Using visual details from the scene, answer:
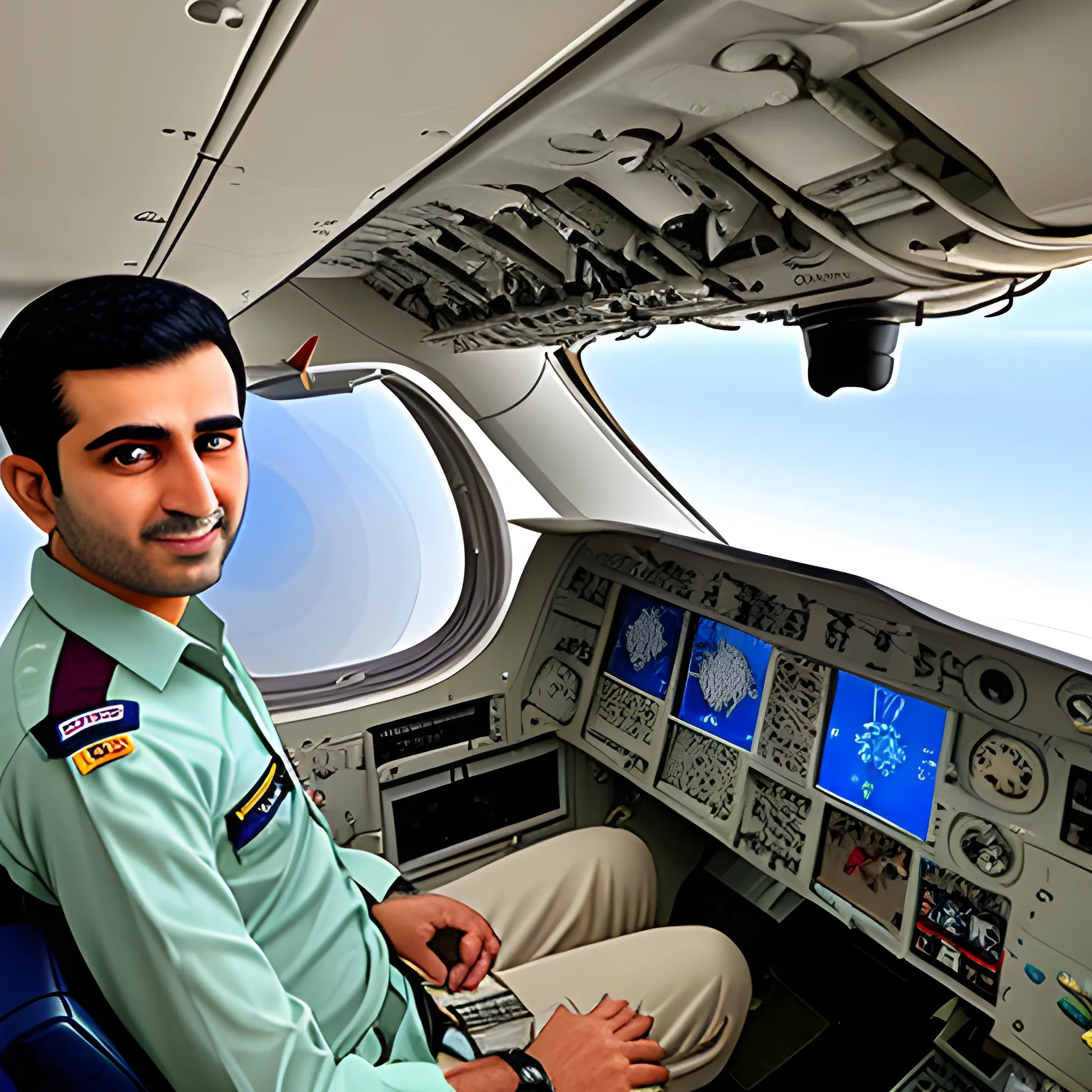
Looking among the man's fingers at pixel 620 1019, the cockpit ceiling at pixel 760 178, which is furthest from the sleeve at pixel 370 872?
the cockpit ceiling at pixel 760 178

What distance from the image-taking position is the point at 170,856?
827 millimetres

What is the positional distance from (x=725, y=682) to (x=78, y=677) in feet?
7.07

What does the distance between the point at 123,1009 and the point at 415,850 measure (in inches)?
87.2

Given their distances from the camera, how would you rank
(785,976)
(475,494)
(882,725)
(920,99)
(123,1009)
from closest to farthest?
(123,1009), (920,99), (882,725), (785,976), (475,494)

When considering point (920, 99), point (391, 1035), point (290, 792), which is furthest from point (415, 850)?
point (920, 99)

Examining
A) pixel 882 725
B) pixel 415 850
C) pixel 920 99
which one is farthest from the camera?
pixel 415 850

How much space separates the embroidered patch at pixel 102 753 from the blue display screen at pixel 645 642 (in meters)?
2.21

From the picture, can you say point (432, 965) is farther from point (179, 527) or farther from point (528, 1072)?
point (179, 527)

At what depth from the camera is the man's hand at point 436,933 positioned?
1483mm

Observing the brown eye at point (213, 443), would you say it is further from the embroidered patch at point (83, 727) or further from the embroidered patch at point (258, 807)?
the embroidered patch at point (258, 807)

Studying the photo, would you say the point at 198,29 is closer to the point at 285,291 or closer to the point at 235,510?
the point at 235,510

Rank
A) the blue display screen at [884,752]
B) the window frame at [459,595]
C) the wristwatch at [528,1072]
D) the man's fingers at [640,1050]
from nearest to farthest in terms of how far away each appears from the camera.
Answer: the wristwatch at [528,1072], the man's fingers at [640,1050], the blue display screen at [884,752], the window frame at [459,595]

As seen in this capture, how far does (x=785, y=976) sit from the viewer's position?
2.71 m

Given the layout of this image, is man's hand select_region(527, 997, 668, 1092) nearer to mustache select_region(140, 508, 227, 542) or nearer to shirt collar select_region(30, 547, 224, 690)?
shirt collar select_region(30, 547, 224, 690)
